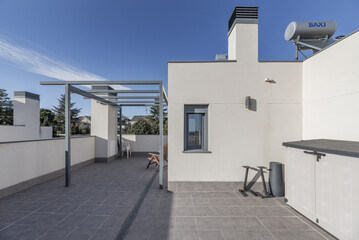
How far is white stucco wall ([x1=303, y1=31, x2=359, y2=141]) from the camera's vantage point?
291 cm

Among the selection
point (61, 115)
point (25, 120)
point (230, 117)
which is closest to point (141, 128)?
point (25, 120)

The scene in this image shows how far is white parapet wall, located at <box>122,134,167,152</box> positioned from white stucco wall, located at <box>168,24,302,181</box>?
5.24 meters

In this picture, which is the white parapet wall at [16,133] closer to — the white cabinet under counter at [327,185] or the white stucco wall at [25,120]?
the white stucco wall at [25,120]

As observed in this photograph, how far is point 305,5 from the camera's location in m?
6.78

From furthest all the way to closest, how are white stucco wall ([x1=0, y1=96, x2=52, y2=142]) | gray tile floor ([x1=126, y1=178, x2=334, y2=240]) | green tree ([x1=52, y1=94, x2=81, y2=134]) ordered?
green tree ([x1=52, y1=94, x2=81, y2=134]) < white stucco wall ([x1=0, y1=96, x2=52, y2=142]) < gray tile floor ([x1=126, y1=178, x2=334, y2=240])

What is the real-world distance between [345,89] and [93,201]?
5731 millimetres

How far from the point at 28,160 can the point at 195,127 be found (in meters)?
4.58

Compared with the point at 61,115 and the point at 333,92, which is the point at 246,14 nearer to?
the point at 333,92

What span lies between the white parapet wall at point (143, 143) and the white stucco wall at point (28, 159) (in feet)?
11.1

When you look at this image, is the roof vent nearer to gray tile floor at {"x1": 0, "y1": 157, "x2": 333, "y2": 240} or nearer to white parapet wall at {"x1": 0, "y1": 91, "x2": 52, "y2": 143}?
gray tile floor at {"x1": 0, "y1": 157, "x2": 333, "y2": 240}

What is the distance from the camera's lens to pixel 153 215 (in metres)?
2.82

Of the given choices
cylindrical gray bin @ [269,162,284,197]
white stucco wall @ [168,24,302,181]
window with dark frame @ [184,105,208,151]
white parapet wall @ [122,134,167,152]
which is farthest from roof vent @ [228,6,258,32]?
white parapet wall @ [122,134,167,152]

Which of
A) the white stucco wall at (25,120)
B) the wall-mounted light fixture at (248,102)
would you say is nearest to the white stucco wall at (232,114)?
the wall-mounted light fixture at (248,102)

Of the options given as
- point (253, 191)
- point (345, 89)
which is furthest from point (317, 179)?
point (345, 89)
